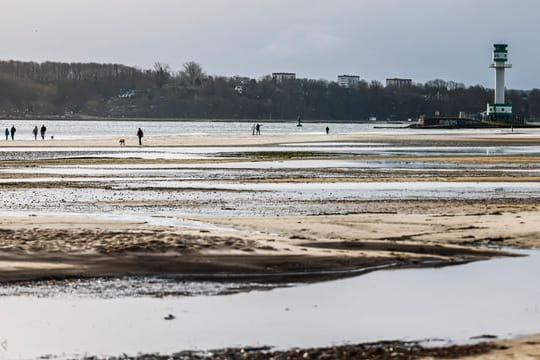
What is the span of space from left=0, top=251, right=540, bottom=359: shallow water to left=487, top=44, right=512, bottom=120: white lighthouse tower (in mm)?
143723

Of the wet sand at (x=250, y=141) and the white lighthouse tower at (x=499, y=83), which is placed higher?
the white lighthouse tower at (x=499, y=83)

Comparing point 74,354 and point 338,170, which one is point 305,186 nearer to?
point 338,170

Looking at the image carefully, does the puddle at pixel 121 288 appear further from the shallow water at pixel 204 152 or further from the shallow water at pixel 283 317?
the shallow water at pixel 204 152

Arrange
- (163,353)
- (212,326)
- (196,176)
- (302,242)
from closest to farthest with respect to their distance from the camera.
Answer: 1. (163,353)
2. (212,326)
3. (302,242)
4. (196,176)

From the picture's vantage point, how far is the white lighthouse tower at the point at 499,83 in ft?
513

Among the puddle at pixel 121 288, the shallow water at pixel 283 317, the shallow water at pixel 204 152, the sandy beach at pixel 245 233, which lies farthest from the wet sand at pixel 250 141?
the shallow water at pixel 283 317

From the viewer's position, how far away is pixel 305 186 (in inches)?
1291

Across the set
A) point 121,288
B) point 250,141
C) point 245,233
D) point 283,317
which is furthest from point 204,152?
point 283,317

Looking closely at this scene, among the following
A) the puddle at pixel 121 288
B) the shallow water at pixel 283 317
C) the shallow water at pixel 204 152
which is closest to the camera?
the shallow water at pixel 283 317

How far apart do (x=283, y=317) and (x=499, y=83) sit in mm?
148607

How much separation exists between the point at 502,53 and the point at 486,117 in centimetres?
974

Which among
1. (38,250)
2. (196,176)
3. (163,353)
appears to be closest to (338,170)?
(196,176)

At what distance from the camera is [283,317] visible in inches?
515

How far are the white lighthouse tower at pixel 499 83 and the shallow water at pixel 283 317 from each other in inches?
5658
